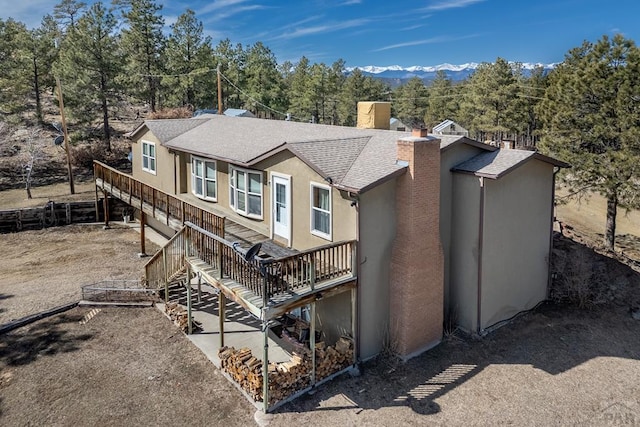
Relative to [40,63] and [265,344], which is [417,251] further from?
[40,63]

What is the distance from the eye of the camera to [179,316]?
49.9ft

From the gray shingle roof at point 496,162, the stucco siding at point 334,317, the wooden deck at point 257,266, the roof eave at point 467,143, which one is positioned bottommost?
the stucco siding at point 334,317

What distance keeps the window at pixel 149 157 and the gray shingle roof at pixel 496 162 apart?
1563cm

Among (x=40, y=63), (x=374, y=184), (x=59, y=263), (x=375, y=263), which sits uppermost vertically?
(x=40, y=63)

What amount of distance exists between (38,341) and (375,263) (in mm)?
10139

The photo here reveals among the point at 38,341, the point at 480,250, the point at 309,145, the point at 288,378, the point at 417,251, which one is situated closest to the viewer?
the point at 288,378

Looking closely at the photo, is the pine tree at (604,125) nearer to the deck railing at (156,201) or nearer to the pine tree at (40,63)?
the deck railing at (156,201)

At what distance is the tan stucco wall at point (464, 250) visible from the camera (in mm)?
13773

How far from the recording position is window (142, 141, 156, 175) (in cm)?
2386

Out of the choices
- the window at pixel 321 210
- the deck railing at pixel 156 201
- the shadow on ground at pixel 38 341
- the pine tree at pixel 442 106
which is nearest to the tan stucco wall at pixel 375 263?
the window at pixel 321 210

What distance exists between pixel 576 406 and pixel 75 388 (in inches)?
468

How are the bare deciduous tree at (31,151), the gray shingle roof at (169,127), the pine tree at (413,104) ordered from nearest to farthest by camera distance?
the gray shingle roof at (169,127), the bare deciduous tree at (31,151), the pine tree at (413,104)

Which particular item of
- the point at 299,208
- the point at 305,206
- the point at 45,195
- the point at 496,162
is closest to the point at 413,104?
the point at 45,195

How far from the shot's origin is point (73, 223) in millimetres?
27547
